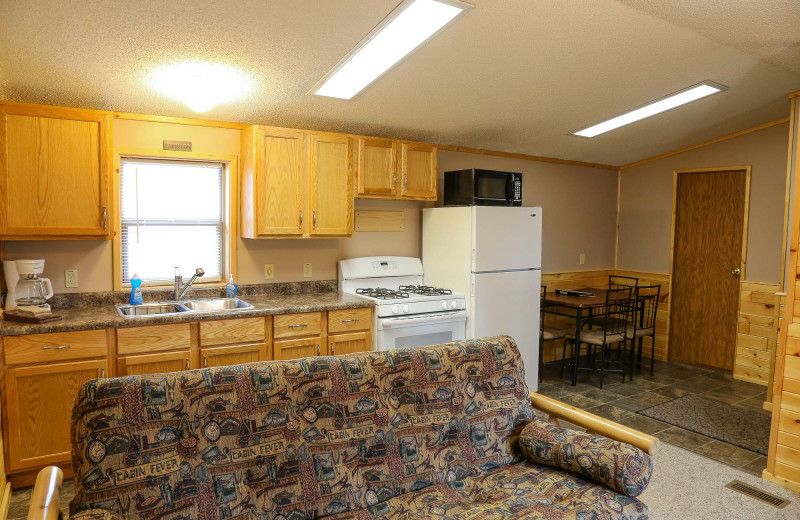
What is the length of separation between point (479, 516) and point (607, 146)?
175 inches

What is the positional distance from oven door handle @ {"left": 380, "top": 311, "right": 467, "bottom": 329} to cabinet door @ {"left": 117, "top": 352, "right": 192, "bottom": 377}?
131 centimetres

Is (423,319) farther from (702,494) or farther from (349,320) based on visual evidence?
(702,494)

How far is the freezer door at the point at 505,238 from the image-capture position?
4.06m

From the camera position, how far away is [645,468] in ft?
6.31

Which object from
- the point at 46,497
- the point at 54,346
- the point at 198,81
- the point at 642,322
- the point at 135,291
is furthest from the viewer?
the point at 642,322

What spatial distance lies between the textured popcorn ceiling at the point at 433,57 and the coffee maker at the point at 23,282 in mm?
947

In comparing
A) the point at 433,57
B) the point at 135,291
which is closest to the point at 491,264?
the point at 433,57

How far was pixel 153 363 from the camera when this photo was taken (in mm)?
2988

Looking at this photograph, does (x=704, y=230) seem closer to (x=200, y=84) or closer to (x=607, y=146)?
(x=607, y=146)

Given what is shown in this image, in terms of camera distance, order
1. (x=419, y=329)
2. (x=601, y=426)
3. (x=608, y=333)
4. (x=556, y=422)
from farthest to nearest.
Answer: (x=608, y=333) < (x=419, y=329) < (x=556, y=422) < (x=601, y=426)

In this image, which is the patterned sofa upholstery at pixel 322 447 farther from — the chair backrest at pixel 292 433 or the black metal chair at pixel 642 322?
the black metal chair at pixel 642 322

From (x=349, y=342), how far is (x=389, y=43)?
6.38 ft

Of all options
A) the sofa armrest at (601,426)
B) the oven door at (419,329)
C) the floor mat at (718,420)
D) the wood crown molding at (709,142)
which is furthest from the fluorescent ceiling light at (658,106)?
the sofa armrest at (601,426)

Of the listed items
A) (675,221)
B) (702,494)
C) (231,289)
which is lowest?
(702,494)
